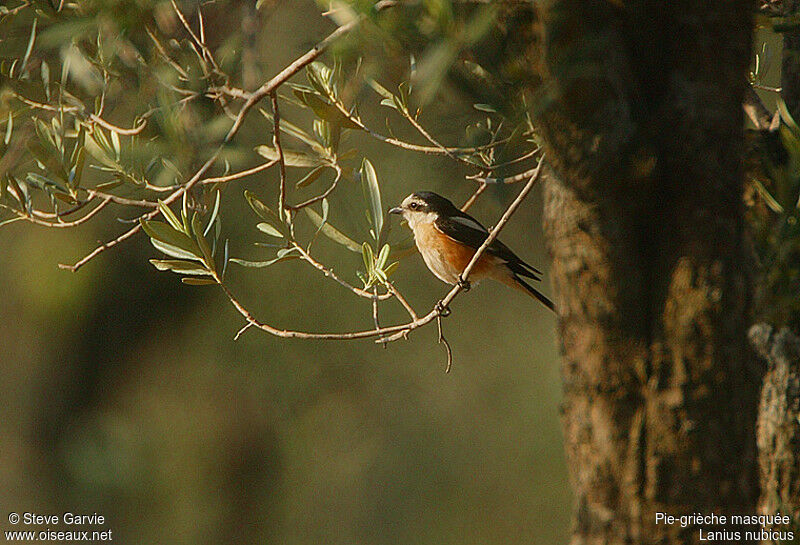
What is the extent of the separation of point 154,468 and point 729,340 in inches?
515

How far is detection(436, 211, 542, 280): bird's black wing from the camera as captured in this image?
13.8 feet

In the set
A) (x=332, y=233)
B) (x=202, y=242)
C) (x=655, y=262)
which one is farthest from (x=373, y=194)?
(x=655, y=262)

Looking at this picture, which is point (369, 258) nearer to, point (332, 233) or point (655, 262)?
point (332, 233)

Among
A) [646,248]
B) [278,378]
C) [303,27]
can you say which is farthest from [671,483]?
[278,378]

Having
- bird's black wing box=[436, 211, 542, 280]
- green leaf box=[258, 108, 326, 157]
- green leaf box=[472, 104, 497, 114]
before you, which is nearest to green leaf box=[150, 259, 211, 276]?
green leaf box=[258, 108, 326, 157]

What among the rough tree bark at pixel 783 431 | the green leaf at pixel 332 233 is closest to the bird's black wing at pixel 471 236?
the green leaf at pixel 332 233

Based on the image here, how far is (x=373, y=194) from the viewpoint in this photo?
2.53 meters

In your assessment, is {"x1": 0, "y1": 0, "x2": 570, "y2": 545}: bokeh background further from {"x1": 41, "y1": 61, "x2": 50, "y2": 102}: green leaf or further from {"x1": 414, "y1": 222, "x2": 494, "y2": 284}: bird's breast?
{"x1": 41, "y1": 61, "x2": 50, "y2": 102}: green leaf

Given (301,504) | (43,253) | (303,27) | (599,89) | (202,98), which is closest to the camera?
(599,89)

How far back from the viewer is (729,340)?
1.31m

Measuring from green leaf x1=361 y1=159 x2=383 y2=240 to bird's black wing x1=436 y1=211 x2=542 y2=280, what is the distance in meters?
1.68

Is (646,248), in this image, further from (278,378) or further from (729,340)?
(278,378)

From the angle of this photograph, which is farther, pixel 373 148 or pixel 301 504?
pixel 301 504

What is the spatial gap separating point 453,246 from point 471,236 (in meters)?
0.14
